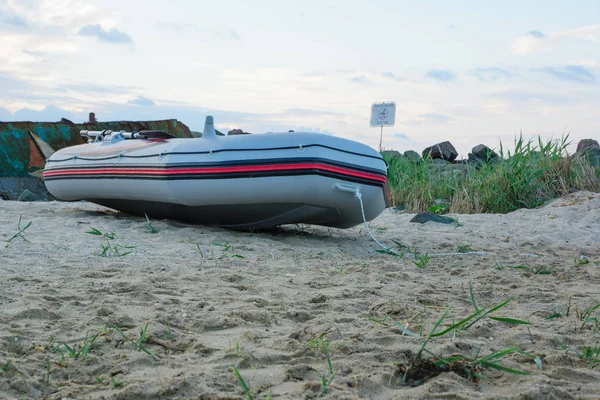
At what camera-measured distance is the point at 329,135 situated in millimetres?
5477

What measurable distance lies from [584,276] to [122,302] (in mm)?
2838

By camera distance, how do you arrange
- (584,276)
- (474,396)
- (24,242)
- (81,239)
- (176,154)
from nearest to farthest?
(474,396) < (584,276) < (24,242) < (81,239) < (176,154)

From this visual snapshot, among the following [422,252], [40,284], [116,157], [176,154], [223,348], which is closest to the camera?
[223,348]

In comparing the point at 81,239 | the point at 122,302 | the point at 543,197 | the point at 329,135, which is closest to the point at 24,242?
the point at 81,239

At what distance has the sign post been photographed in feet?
46.2

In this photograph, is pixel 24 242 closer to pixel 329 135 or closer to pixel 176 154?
pixel 176 154

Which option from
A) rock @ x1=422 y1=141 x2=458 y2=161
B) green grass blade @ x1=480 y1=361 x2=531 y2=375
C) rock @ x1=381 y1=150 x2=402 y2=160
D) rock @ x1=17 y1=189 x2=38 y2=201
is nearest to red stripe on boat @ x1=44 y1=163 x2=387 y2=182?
green grass blade @ x1=480 y1=361 x2=531 y2=375

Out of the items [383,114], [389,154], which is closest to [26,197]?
[389,154]

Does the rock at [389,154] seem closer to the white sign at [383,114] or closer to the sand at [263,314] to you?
the white sign at [383,114]

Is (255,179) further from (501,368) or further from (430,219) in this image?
(501,368)

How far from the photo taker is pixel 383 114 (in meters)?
14.2

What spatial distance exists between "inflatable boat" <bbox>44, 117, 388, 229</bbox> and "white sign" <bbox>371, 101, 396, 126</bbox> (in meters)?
8.51

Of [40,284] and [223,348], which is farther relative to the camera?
[40,284]

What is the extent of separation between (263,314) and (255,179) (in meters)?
2.65
